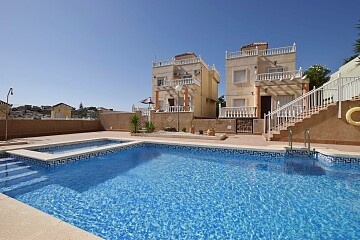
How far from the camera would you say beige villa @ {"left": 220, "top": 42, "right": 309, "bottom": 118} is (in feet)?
57.0

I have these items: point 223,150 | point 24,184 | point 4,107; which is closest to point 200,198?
point 24,184

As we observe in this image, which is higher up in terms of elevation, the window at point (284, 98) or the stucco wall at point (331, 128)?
the window at point (284, 98)

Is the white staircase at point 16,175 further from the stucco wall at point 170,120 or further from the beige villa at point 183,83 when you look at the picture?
the beige villa at point 183,83

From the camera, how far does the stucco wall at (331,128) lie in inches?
398

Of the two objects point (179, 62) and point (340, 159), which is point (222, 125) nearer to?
point (340, 159)

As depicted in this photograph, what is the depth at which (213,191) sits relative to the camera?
5043 millimetres

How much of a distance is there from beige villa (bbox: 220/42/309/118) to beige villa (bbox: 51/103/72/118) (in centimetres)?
2303

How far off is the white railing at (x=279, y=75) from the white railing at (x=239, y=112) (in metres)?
3.64

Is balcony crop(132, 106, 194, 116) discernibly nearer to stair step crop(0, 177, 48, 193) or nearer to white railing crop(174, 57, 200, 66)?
white railing crop(174, 57, 200, 66)

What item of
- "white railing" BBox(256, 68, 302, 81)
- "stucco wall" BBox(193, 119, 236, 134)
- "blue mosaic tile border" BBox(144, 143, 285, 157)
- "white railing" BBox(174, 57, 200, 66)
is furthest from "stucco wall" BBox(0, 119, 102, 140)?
"white railing" BBox(256, 68, 302, 81)

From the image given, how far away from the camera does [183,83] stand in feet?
67.7

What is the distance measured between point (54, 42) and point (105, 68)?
6790 mm

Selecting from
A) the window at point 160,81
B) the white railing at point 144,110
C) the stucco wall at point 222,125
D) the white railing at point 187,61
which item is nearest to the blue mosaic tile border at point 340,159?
the stucco wall at point 222,125

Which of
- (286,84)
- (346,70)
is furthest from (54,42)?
(346,70)
